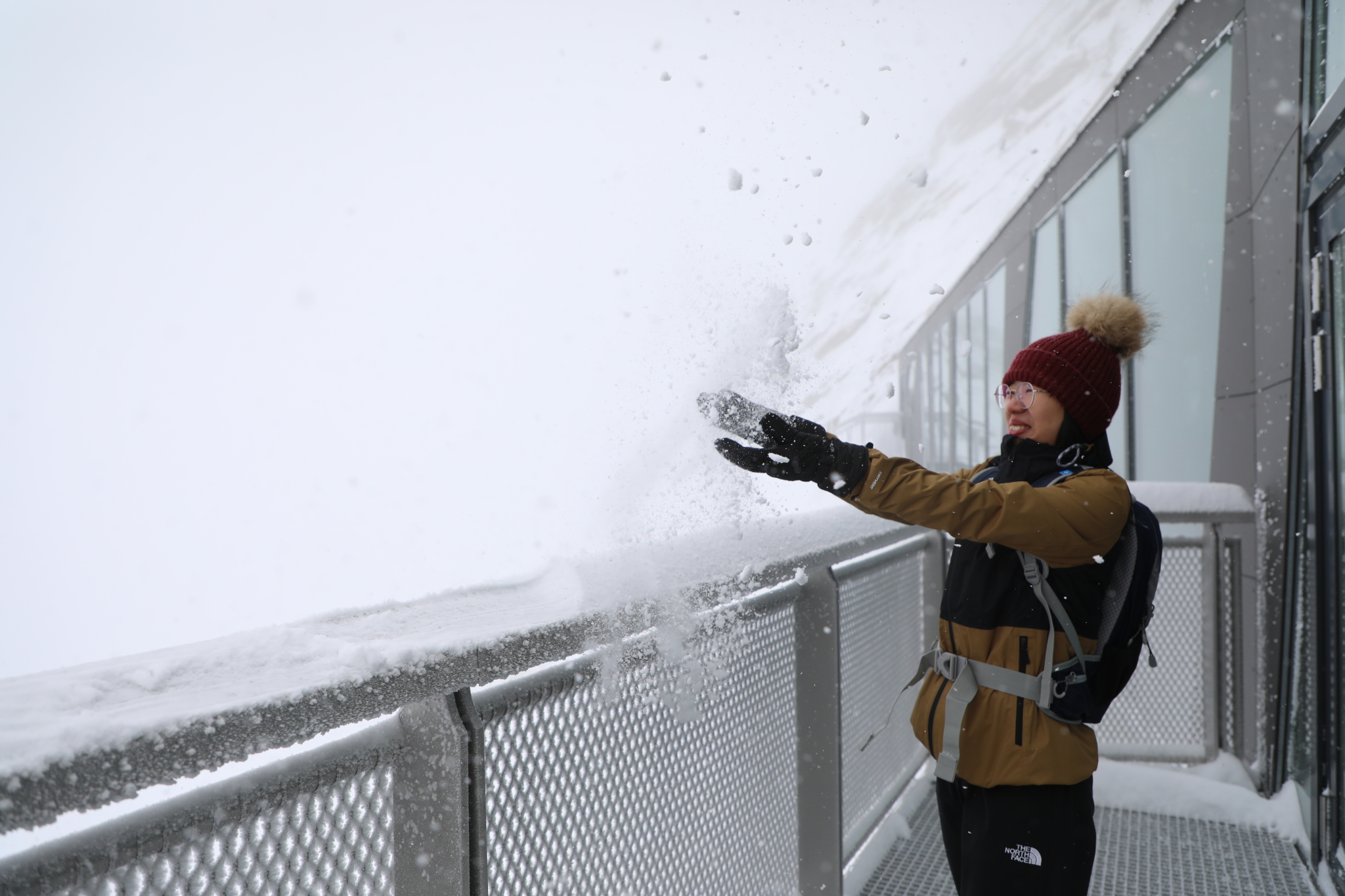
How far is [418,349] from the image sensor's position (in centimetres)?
5797

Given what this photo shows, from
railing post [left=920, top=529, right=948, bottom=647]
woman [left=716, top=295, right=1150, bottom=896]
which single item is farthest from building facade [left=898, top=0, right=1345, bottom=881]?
railing post [left=920, top=529, right=948, bottom=647]

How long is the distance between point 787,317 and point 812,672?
1.09m

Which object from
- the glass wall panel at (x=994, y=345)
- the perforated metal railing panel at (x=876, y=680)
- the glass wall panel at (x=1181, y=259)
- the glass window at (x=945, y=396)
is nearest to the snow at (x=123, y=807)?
the perforated metal railing panel at (x=876, y=680)

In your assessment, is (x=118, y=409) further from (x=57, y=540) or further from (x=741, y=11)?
(x=741, y=11)

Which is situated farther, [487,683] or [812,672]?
[812,672]

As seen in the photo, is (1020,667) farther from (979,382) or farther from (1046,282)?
(979,382)

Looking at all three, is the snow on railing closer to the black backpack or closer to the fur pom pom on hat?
the black backpack

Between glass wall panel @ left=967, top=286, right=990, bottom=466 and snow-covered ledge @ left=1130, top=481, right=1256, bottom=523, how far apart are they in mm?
6990

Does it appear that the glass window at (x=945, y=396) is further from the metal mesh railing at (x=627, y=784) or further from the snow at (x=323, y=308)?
the metal mesh railing at (x=627, y=784)

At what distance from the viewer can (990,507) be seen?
173cm

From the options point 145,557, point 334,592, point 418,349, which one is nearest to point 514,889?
point 334,592

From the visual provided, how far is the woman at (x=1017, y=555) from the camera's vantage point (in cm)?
172

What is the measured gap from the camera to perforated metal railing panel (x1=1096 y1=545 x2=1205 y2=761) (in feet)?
14.0

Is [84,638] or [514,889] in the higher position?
[514,889]
